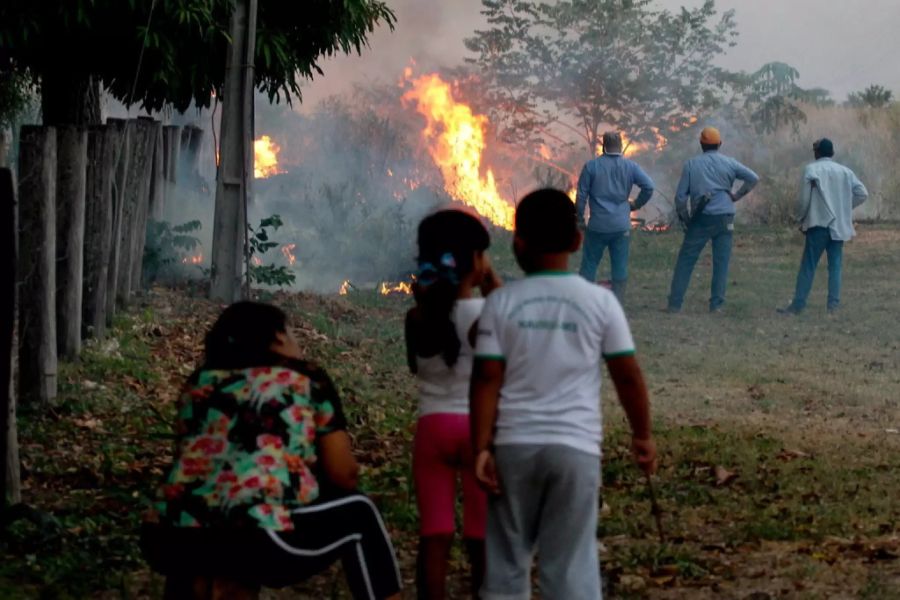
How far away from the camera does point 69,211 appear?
880 centimetres

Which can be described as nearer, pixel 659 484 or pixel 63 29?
pixel 659 484

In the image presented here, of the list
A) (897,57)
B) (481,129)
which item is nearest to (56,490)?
(481,129)

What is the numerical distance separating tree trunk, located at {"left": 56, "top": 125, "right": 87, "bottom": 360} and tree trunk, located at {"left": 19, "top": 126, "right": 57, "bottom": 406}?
632mm

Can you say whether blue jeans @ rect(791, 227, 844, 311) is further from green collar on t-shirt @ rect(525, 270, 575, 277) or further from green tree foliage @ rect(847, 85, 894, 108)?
green tree foliage @ rect(847, 85, 894, 108)

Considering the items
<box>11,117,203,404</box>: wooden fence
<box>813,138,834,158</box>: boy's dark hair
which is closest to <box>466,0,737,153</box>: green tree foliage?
<box>813,138,834,158</box>: boy's dark hair

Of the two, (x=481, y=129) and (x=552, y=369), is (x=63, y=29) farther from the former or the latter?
(x=481, y=129)

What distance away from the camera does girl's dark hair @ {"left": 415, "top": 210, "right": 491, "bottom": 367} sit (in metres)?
4.52

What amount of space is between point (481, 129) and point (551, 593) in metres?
22.2

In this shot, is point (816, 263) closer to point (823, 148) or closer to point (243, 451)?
point (823, 148)

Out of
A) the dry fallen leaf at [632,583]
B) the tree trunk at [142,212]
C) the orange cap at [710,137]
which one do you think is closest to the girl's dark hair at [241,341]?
the dry fallen leaf at [632,583]

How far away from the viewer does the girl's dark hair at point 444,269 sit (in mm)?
4520

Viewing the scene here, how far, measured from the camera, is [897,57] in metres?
47.3

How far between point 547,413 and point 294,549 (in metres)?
0.80

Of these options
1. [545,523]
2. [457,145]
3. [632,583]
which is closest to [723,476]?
[632,583]
